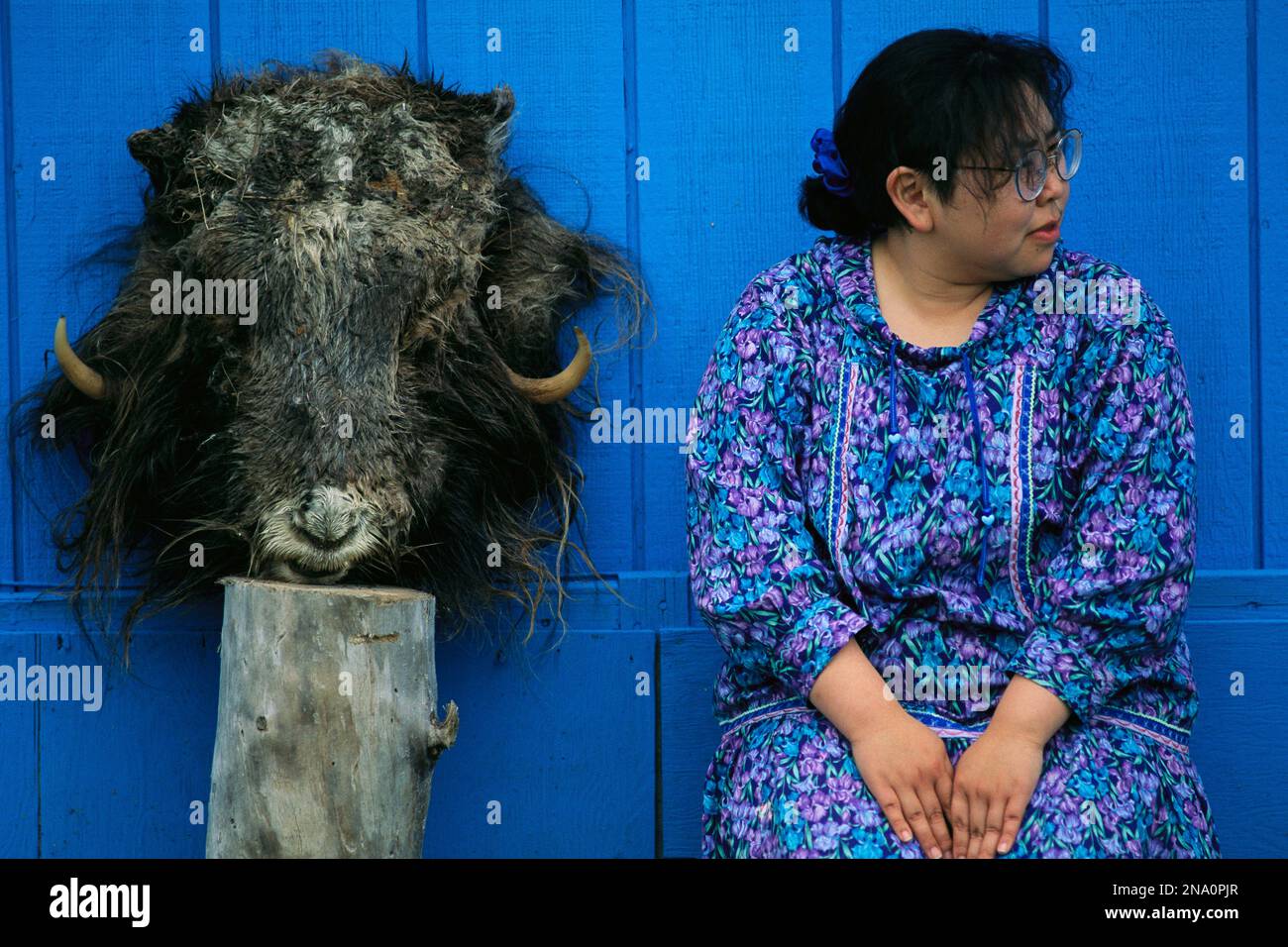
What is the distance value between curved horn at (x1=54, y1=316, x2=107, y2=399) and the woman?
120cm

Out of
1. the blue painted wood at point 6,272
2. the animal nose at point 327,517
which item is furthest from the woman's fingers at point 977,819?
the blue painted wood at point 6,272

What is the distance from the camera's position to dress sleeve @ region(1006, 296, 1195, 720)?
2021mm

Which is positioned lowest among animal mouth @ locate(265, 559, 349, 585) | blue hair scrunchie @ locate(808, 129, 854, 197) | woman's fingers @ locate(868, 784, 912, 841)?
woman's fingers @ locate(868, 784, 912, 841)

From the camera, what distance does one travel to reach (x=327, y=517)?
7.30ft

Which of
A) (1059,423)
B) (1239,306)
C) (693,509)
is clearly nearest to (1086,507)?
(1059,423)

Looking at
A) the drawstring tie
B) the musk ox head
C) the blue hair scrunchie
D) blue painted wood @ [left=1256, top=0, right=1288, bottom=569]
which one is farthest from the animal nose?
blue painted wood @ [left=1256, top=0, right=1288, bottom=569]

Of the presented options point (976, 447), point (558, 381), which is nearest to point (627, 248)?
point (558, 381)

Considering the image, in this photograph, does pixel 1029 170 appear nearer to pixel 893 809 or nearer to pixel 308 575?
pixel 893 809

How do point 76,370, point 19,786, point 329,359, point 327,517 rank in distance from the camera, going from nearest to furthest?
point 327,517, point 329,359, point 76,370, point 19,786

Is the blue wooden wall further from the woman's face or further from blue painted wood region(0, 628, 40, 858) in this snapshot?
the woman's face

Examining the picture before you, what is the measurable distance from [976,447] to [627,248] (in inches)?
40.3

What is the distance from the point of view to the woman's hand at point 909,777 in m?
1.93

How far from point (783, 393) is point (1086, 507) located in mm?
524

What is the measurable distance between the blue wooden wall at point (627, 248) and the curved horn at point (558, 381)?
26cm
